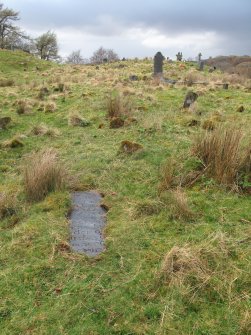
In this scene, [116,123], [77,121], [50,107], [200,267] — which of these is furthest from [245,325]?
[50,107]

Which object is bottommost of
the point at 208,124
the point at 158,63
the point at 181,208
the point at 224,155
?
the point at 181,208

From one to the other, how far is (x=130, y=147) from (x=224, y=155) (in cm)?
217

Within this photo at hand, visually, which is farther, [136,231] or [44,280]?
[136,231]

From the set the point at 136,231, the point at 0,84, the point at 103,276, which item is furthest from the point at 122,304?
the point at 0,84

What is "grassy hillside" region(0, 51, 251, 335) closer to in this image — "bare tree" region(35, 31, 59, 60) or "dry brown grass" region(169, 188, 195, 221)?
"dry brown grass" region(169, 188, 195, 221)

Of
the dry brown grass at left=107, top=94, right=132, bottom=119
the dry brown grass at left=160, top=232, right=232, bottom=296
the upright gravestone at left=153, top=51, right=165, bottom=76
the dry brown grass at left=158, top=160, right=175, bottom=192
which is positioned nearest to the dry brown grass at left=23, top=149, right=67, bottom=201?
the dry brown grass at left=158, top=160, right=175, bottom=192

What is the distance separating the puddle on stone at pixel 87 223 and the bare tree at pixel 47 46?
45.4m

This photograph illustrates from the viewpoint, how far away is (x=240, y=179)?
5.92 metres

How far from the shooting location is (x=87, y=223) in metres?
5.38

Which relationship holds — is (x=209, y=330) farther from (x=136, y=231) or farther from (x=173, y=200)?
(x=173, y=200)

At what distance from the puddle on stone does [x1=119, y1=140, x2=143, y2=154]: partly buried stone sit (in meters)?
1.65

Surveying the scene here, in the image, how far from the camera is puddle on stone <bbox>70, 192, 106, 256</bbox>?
189 inches

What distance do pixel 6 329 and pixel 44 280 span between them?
69cm

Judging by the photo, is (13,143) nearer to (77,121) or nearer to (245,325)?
(77,121)
